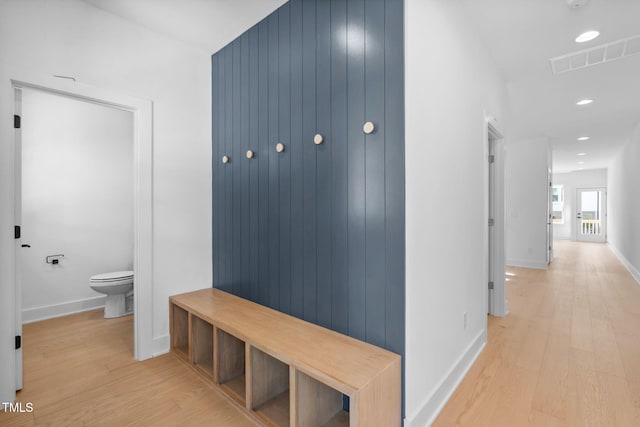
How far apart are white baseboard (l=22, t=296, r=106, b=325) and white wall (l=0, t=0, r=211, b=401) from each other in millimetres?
1646

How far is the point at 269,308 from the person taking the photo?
7.29ft

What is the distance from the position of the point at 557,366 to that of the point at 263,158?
2.70m

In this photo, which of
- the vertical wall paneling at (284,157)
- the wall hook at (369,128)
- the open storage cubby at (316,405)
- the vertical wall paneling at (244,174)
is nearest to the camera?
the open storage cubby at (316,405)

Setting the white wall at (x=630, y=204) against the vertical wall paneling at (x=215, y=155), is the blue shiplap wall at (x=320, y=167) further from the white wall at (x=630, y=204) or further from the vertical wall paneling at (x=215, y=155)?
the white wall at (x=630, y=204)

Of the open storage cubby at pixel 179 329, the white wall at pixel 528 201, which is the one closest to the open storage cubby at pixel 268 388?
the open storage cubby at pixel 179 329

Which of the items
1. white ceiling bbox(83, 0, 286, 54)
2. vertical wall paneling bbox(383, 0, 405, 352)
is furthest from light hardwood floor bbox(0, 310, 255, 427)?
white ceiling bbox(83, 0, 286, 54)

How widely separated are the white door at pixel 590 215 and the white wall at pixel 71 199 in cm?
1350

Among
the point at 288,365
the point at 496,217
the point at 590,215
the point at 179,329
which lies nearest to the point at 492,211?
the point at 496,217

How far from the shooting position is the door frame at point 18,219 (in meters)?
1.79

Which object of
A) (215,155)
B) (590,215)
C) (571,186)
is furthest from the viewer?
(571,186)

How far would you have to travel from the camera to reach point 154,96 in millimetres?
2465

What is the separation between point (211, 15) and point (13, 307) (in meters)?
2.38

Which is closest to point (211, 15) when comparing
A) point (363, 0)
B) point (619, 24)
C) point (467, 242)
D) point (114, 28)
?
point (114, 28)

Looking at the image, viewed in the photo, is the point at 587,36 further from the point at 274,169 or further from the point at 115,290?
the point at 115,290
